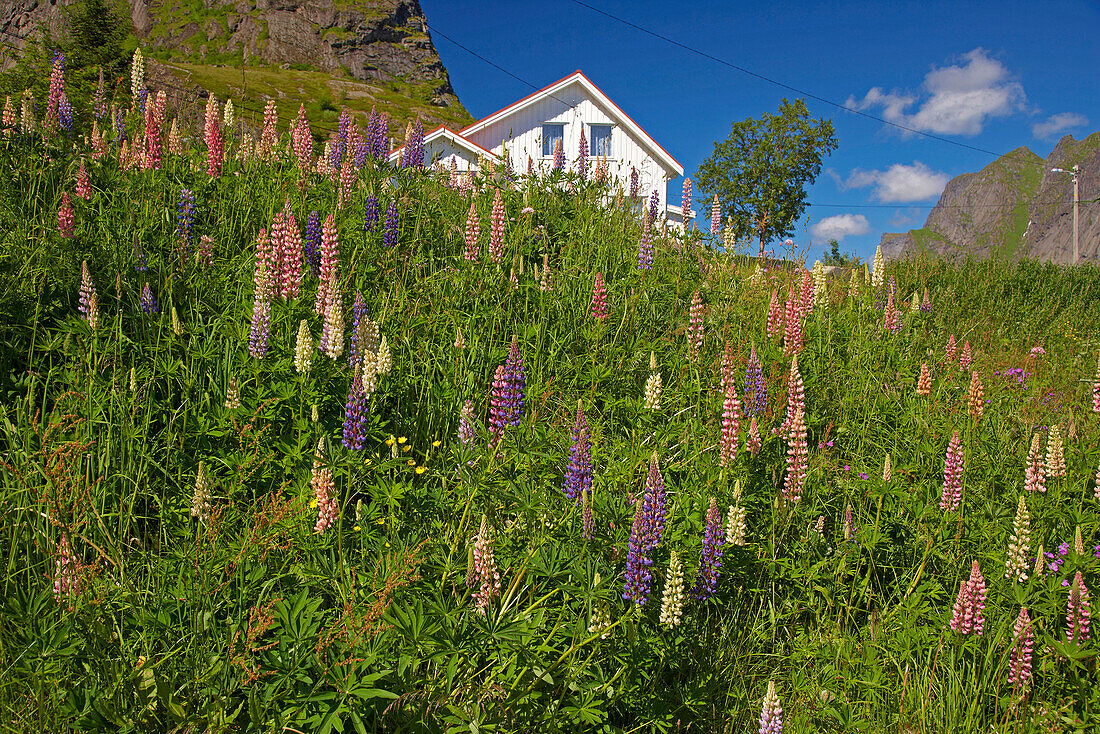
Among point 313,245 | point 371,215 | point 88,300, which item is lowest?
point 88,300

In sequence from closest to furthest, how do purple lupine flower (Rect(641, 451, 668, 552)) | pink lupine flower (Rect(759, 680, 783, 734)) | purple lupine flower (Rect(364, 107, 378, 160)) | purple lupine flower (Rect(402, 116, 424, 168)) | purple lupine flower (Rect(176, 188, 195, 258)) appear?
pink lupine flower (Rect(759, 680, 783, 734))
purple lupine flower (Rect(641, 451, 668, 552))
purple lupine flower (Rect(176, 188, 195, 258))
purple lupine flower (Rect(402, 116, 424, 168))
purple lupine flower (Rect(364, 107, 378, 160))

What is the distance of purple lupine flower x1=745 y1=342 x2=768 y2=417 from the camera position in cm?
350

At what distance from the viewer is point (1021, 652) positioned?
250 cm

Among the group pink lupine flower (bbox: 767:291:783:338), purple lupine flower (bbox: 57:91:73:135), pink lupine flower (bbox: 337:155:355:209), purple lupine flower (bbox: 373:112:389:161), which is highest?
purple lupine flower (bbox: 373:112:389:161)

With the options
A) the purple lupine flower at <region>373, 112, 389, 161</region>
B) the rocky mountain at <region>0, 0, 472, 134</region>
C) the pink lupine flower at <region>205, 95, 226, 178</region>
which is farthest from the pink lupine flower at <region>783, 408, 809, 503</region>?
the rocky mountain at <region>0, 0, 472, 134</region>

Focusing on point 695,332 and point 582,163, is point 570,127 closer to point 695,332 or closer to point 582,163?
point 582,163

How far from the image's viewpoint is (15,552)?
222 centimetres

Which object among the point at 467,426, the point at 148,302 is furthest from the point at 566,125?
the point at 467,426

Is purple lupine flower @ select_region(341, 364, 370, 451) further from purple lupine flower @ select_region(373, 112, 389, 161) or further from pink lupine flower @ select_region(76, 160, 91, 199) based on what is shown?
purple lupine flower @ select_region(373, 112, 389, 161)

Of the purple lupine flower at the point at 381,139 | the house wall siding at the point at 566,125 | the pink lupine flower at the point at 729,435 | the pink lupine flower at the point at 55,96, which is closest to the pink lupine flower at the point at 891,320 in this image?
the pink lupine flower at the point at 729,435

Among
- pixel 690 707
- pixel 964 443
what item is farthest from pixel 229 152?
pixel 964 443

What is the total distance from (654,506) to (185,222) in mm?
3717

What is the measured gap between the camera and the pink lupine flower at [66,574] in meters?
1.93

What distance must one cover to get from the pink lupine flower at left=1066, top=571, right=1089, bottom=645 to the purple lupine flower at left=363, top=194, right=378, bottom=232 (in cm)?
471
